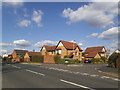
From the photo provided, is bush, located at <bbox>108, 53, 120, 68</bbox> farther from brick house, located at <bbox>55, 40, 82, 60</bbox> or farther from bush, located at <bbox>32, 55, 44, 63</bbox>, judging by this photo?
bush, located at <bbox>32, 55, 44, 63</bbox>

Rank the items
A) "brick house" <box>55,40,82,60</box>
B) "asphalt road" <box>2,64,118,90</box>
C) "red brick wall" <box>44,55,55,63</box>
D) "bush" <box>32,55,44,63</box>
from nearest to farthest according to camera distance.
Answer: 1. "asphalt road" <box>2,64,118,90</box>
2. "red brick wall" <box>44,55,55,63</box>
3. "bush" <box>32,55,44,63</box>
4. "brick house" <box>55,40,82,60</box>

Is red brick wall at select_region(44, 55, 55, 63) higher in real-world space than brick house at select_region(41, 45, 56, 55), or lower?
lower

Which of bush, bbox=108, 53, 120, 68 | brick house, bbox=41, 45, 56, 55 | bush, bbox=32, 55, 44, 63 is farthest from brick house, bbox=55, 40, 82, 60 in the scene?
bush, bbox=108, 53, 120, 68

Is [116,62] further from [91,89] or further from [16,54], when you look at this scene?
[16,54]

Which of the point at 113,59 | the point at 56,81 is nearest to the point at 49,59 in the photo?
the point at 113,59

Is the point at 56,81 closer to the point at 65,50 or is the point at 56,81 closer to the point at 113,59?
the point at 113,59

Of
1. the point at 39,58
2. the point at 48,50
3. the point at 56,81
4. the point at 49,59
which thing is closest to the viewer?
the point at 56,81

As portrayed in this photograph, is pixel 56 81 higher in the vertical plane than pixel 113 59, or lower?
lower

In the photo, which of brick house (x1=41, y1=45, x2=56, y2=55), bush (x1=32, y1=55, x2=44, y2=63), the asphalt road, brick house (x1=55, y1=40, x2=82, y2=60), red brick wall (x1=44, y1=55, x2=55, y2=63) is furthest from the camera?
brick house (x1=41, y1=45, x2=56, y2=55)

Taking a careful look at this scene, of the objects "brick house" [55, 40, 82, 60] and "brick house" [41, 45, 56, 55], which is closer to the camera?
"brick house" [55, 40, 82, 60]

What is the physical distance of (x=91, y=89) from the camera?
21.1 feet

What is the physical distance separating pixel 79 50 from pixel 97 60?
814 cm

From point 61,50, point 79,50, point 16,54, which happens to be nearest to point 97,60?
point 79,50

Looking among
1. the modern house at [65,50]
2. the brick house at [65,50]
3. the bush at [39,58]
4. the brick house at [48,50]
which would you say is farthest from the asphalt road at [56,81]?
the brick house at [48,50]
